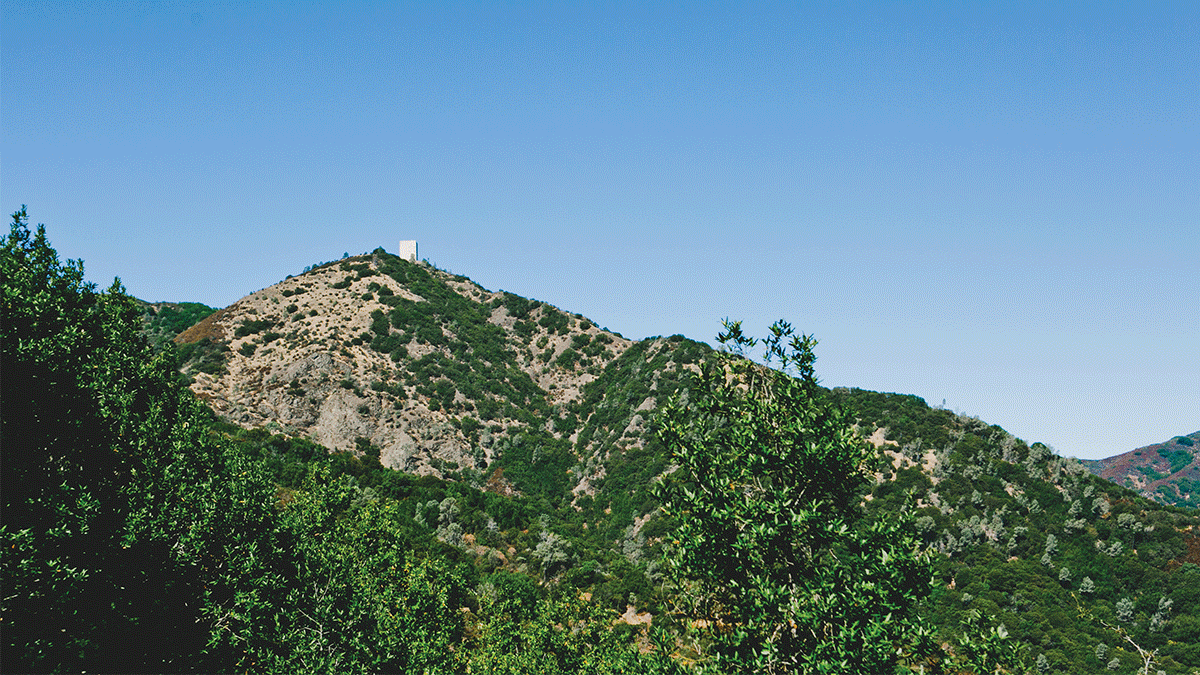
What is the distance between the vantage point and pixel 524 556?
233ft

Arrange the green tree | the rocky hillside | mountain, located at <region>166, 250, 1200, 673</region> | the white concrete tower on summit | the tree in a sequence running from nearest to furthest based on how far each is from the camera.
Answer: the tree → the green tree → mountain, located at <region>166, 250, 1200, 673</region> → the rocky hillside → the white concrete tower on summit

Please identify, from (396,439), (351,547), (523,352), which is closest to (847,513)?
(351,547)

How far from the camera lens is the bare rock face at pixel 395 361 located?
92.1 meters

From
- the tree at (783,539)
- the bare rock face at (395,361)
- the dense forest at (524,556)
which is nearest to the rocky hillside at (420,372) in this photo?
the bare rock face at (395,361)

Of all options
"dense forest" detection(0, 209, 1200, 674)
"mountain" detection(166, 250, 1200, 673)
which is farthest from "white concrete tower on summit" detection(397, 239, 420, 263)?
"dense forest" detection(0, 209, 1200, 674)

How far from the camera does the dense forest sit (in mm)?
12328

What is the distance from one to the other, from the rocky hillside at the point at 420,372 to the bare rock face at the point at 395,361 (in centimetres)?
20

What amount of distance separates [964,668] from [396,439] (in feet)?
288

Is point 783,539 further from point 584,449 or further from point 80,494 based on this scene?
point 584,449

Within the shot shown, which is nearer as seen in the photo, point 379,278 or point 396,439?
point 396,439

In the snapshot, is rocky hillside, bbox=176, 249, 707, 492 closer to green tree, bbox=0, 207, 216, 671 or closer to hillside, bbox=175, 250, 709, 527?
hillside, bbox=175, 250, 709, 527

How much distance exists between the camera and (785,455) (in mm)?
12805

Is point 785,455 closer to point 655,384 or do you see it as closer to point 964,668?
point 964,668

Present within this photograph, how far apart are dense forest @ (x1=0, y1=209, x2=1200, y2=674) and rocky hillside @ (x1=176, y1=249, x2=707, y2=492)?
61.0 feet
